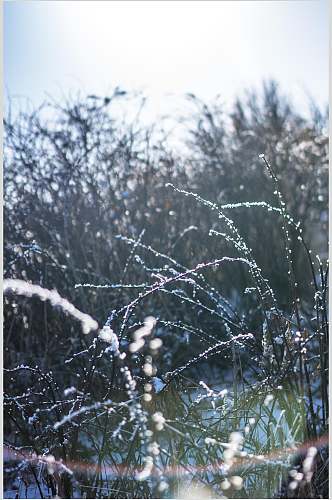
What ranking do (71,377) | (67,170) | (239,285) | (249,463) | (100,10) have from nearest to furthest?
(249,463) < (100,10) < (71,377) < (67,170) < (239,285)

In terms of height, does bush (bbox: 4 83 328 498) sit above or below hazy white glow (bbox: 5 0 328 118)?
below

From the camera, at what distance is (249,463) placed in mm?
1223

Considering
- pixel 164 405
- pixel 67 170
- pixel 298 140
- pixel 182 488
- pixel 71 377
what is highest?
pixel 298 140

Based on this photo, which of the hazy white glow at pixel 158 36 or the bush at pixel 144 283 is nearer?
the bush at pixel 144 283

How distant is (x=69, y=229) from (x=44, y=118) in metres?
0.42

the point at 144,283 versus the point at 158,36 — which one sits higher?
the point at 158,36

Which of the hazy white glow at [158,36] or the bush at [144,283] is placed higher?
the hazy white glow at [158,36]

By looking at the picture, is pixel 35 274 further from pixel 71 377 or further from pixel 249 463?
pixel 249 463

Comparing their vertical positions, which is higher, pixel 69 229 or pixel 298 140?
pixel 298 140

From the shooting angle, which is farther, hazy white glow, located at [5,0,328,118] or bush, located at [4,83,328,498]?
hazy white glow, located at [5,0,328,118]

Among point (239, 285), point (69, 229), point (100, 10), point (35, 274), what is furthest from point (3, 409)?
point (239, 285)

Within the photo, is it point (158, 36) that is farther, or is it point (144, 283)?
point (144, 283)

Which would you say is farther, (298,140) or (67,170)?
(298,140)

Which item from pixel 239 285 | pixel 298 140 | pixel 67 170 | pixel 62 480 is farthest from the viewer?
pixel 298 140
